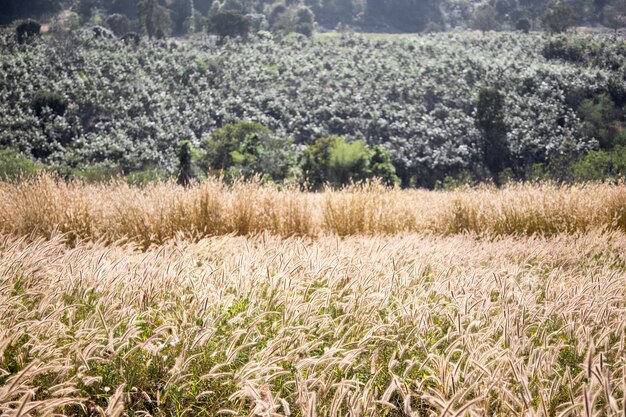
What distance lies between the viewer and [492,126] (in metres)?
36.8

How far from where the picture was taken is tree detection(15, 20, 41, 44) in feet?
165

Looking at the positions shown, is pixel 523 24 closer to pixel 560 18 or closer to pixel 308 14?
pixel 560 18

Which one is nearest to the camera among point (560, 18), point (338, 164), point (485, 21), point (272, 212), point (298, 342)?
point (298, 342)

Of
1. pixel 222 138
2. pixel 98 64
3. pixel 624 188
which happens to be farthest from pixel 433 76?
pixel 624 188

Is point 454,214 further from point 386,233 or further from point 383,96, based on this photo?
point 383,96

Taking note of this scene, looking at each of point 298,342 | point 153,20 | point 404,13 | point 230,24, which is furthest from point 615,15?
point 298,342

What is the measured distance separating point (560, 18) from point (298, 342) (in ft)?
228

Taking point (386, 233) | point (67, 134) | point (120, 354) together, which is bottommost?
point (67, 134)

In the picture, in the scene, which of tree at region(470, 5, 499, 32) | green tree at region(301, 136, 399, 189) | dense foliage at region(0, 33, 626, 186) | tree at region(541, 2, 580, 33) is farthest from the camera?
tree at region(470, 5, 499, 32)

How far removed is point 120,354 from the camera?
1.95 m

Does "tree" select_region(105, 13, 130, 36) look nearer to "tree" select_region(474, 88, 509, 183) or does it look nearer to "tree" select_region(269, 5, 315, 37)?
"tree" select_region(269, 5, 315, 37)

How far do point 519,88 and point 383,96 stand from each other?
37.7 ft

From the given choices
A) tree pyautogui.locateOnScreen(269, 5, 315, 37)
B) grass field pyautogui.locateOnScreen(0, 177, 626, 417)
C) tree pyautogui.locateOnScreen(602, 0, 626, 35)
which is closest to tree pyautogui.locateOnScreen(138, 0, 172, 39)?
tree pyautogui.locateOnScreen(269, 5, 315, 37)

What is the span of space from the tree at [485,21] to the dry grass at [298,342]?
281ft
